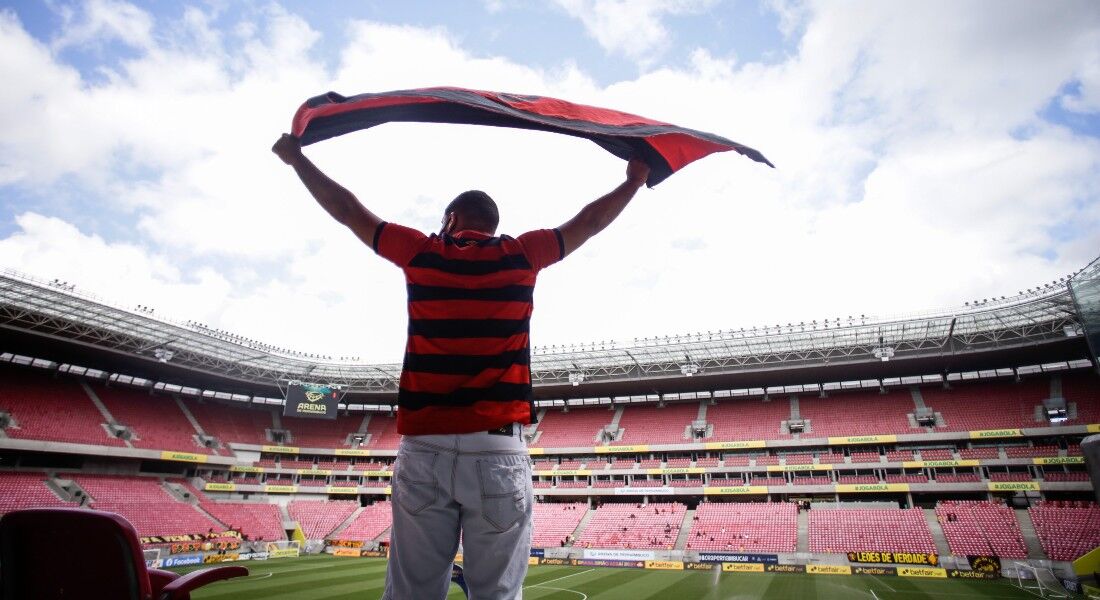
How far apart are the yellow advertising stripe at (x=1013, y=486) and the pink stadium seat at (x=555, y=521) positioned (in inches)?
1002

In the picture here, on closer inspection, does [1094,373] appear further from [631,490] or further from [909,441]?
[631,490]

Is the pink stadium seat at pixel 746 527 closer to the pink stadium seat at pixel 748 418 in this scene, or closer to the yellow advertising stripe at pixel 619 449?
the pink stadium seat at pixel 748 418

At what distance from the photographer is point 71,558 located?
2.12 metres

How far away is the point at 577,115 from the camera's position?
2.71 metres

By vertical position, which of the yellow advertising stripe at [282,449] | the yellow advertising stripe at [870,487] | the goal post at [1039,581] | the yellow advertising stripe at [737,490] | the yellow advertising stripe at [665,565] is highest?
the yellow advertising stripe at [282,449]

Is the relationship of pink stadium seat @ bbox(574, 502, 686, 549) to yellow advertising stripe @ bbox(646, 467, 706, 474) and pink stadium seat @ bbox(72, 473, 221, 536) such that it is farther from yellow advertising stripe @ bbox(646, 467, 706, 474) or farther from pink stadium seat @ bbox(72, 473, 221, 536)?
pink stadium seat @ bbox(72, 473, 221, 536)

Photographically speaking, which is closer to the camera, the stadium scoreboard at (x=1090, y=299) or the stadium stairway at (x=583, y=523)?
the stadium scoreboard at (x=1090, y=299)

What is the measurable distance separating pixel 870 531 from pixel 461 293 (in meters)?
36.3

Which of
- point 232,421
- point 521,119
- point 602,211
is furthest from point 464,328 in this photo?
point 232,421

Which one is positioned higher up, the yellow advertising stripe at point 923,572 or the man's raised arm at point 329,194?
the man's raised arm at point 329,194

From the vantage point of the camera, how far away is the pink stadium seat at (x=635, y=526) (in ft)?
111

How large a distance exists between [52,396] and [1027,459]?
62196mm

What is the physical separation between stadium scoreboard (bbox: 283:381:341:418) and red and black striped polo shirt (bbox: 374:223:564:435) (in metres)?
42.2

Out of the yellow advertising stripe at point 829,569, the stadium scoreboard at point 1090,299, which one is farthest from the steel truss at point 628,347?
the stadium scoreboard at point 1090,299
